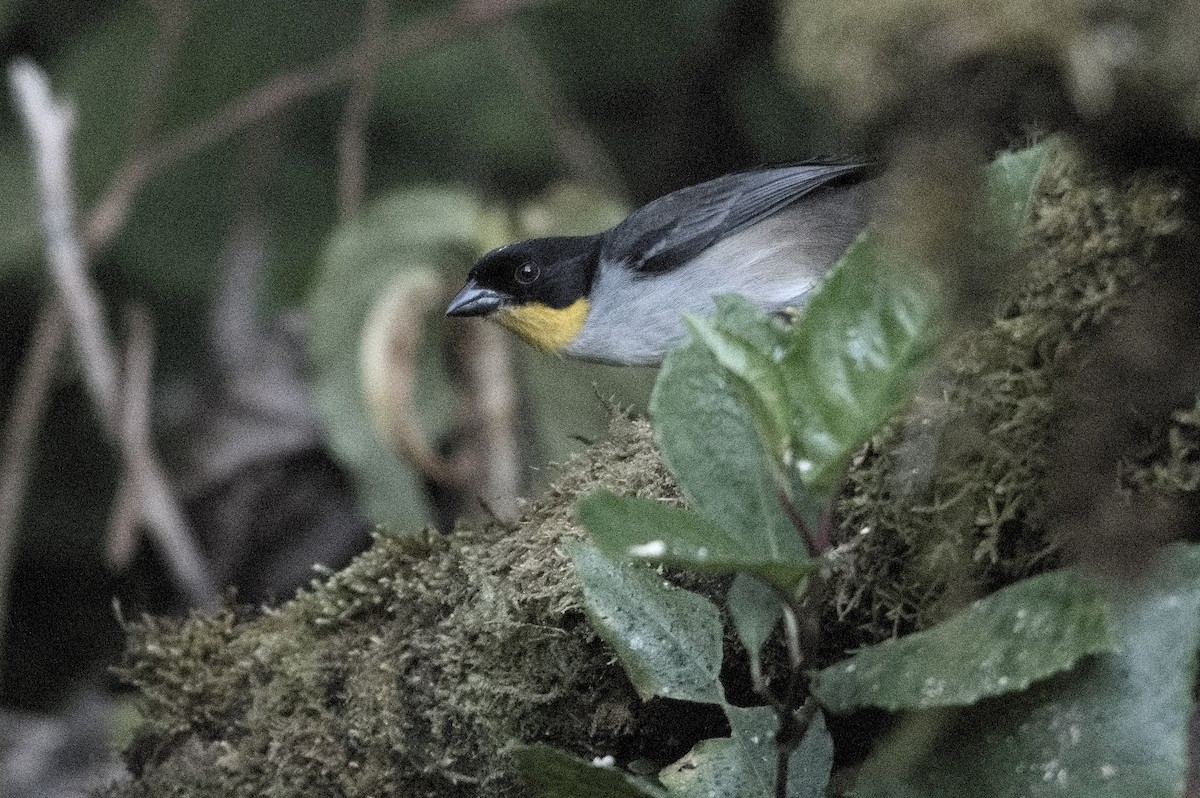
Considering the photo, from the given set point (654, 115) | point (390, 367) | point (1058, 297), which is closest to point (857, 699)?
point (1058, 297)

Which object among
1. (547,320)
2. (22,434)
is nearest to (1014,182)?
(547,320)

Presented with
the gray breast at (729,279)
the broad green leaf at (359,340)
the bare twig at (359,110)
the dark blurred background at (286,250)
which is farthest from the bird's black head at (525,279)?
the bare twig at (359,110)

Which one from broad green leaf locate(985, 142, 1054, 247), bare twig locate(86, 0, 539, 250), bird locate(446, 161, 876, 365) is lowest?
bird locate(446, 161, 876, 365)

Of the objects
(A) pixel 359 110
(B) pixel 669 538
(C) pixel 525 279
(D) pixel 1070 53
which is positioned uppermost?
(A) pixel 359 110

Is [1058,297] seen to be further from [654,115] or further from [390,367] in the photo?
[654,115]

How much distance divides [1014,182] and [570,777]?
2.67 feet

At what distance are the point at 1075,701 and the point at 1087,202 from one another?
2.27 ft

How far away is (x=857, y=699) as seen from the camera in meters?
1.51

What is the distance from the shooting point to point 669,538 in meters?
1.46

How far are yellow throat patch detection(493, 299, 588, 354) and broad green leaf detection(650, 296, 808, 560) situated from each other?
230cm

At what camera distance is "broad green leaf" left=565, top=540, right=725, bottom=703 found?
174cm

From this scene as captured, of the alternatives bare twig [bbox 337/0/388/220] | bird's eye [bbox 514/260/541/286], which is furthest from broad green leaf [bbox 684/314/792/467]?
bare twig [bbox 337/0/388/220]

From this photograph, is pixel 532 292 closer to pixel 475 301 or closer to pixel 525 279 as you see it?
pixel 525 279

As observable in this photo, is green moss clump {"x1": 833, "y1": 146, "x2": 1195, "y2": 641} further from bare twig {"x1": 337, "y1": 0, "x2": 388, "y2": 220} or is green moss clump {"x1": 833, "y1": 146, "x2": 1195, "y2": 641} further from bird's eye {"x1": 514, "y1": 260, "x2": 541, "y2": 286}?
bare twig {"x1": 337, "y1": 0, "x2": 388, "y2": 220}
